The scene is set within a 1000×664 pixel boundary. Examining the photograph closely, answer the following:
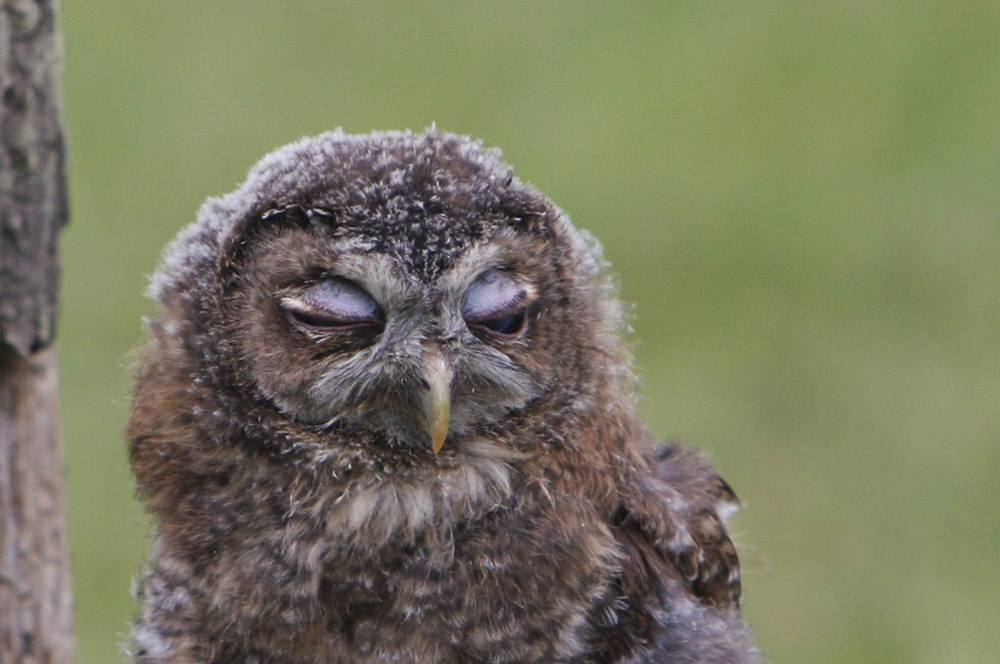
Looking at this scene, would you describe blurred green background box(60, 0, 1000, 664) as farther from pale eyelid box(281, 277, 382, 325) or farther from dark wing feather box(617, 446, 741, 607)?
pale eyelid box(281, 277, 382, 325)

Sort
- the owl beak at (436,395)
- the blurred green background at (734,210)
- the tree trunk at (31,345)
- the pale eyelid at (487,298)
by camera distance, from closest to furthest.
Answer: the owl beak at (436,395) → the pale eyelid at (487,298) → the tree trunk at (31,345) → the blurred green background at (734,210)

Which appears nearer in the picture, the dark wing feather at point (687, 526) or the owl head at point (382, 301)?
the owl head at point (382, 301)

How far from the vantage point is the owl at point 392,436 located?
10.1 ft

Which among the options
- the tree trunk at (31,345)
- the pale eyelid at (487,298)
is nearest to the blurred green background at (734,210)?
the tree trunk at (31,345)

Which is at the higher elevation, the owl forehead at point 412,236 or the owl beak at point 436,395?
the owl forehead at point 412,236

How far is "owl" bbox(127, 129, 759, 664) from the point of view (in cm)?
308

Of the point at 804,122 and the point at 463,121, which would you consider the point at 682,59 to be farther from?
the point at 463,121

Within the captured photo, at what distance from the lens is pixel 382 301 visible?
3053mm

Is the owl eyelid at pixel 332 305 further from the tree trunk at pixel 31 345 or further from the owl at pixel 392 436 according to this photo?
the tree trunk at pixel 31 345

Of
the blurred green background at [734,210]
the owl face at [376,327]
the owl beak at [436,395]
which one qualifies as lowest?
the owl beak at [436,395]

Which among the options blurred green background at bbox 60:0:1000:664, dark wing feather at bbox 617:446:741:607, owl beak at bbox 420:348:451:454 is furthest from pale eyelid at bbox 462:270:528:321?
blurred green background at bbox 60:0:1000:664

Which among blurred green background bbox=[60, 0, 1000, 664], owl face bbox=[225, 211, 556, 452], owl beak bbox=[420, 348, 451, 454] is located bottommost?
owl beak bbox=[420, 348, 451, 454]

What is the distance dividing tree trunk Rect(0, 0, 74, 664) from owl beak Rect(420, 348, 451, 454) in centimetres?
120

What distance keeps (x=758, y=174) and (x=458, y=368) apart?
19.2ft
